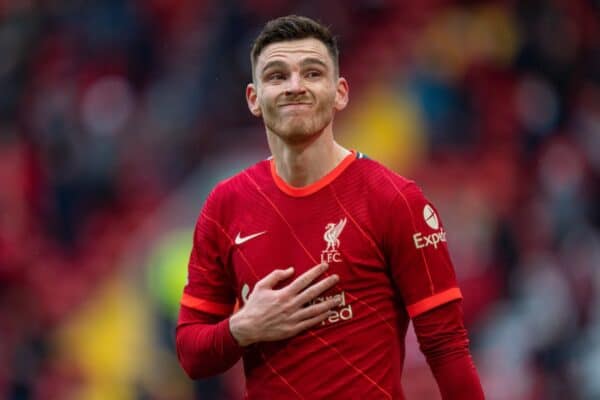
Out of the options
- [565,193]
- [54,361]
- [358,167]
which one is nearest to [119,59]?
[54,361]

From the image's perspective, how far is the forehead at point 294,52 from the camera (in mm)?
2854

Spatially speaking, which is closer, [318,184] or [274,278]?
[274,278]

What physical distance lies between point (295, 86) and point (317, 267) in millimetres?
497

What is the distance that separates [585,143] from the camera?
5957 millimetres

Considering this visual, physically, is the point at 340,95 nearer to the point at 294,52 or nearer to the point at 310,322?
the point at 294,52

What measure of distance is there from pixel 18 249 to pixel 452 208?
8.91 ft

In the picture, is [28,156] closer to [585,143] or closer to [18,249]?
[18,249]

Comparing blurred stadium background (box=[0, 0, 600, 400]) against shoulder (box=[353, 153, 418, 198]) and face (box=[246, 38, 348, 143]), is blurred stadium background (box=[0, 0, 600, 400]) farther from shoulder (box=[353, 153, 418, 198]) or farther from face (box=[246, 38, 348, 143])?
face (box=[246, 38, 348, 143])

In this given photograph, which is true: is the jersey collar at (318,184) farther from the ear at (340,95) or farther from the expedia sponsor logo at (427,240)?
the expedia sponsor logo at (427,240)

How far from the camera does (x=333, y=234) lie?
2803mm

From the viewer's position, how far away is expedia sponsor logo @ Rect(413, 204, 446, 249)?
2.76 metres

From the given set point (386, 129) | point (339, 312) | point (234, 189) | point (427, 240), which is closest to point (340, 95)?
point (234, 189)

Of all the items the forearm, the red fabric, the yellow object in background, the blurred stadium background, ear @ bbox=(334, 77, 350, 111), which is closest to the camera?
the red fabric

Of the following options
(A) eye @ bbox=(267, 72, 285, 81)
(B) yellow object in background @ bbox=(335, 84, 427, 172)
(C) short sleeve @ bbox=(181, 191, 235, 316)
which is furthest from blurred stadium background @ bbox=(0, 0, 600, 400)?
(A) eye @ bbox=(267, 72, 285, 81)
